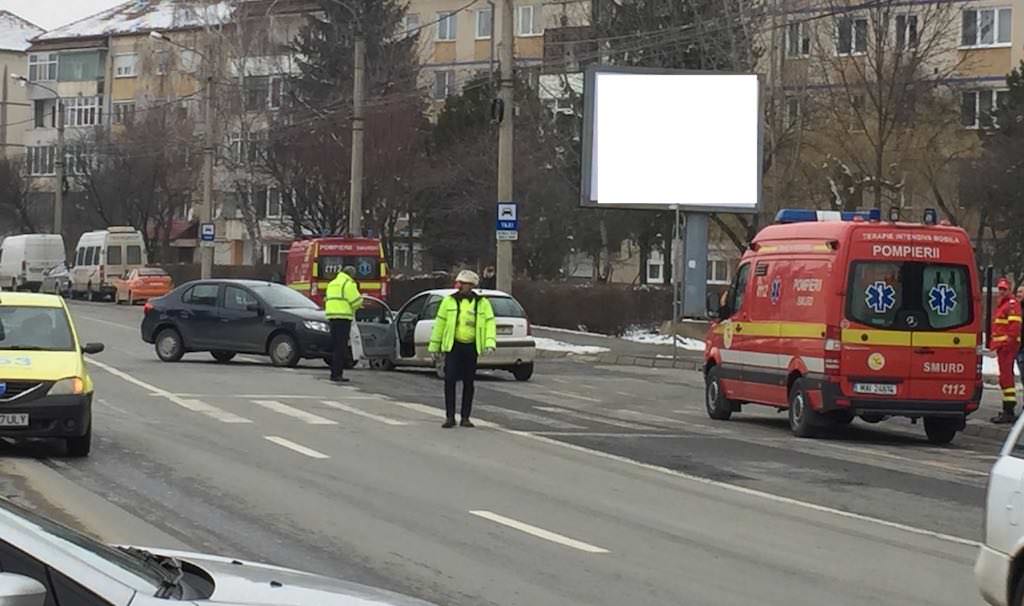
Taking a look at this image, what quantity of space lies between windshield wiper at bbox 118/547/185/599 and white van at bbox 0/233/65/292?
6467 centimetres

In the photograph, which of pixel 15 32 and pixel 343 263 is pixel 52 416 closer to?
pixel 343 263

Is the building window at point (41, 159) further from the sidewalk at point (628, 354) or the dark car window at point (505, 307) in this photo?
the dark car window at point (505, 307)

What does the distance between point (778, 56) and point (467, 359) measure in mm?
30264

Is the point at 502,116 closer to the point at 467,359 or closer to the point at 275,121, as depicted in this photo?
the point at 467,359

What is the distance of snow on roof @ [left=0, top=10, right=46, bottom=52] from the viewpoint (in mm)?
118500

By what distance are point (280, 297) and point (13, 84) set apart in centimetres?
9056

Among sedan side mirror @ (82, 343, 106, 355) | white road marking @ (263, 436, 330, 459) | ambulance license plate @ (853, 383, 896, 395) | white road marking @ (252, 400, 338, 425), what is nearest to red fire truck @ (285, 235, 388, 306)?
white road marking @ (252, 400, 338, 425)

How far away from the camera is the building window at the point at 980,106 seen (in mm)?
50750

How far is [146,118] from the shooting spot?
8006 cm

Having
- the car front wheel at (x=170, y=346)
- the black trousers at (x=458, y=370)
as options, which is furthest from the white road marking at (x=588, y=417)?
the car front wheel at (x=170, y=346)

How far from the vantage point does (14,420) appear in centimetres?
1466

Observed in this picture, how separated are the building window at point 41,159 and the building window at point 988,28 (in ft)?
171

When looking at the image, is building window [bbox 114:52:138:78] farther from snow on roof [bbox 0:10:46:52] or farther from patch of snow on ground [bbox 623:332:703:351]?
patch of snow on ground [bbox 623:332:703:351]

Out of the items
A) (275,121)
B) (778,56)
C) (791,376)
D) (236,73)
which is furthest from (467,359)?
(236,73)
